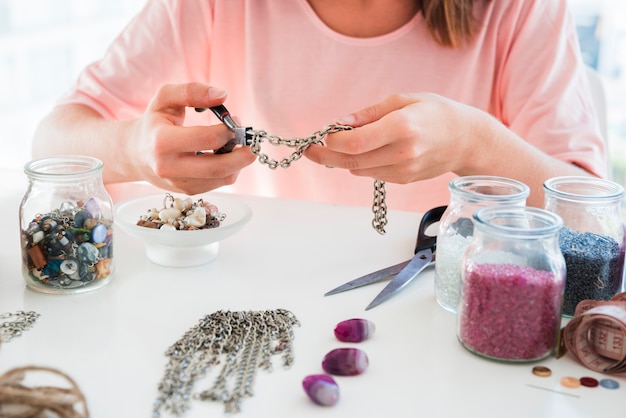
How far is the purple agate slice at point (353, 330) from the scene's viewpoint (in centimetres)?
75

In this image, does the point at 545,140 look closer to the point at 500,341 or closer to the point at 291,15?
the point at 291,15

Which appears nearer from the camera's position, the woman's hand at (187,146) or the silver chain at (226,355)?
the silver chain at (226,355)

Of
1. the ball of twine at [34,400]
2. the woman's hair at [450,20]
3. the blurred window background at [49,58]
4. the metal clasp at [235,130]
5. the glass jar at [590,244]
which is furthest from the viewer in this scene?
the blurred window background at [49,58]

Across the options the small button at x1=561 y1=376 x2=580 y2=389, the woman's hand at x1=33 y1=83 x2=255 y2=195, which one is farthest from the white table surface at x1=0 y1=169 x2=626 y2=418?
the woman's hand at x1=33 y1=83 x2=255 y2=195

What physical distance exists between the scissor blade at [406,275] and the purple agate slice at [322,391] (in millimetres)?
203

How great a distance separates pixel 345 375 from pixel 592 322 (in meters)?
0.25

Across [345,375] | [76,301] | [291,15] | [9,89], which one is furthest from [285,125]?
[9,89]

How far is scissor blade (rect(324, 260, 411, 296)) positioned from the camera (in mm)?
879

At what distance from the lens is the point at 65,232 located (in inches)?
33.1

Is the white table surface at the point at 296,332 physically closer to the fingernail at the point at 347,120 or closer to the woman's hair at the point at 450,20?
the fingernail at the point at 347,120

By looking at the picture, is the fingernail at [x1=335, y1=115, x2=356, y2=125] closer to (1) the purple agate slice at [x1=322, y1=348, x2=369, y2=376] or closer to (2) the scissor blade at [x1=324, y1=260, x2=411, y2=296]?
(2) the scissor blade at [x1=324, y1=260, x2=411, y2=296]

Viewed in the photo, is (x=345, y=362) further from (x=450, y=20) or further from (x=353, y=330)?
(x=450, y=20)

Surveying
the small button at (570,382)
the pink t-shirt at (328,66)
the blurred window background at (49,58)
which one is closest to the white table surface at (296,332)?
the small button at (570,382)

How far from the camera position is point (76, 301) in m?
0.84
